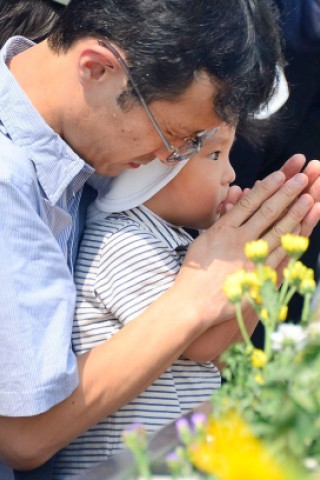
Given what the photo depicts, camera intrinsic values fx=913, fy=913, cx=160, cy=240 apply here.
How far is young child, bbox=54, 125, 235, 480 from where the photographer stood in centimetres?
177

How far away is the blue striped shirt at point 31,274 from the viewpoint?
5.02 ft

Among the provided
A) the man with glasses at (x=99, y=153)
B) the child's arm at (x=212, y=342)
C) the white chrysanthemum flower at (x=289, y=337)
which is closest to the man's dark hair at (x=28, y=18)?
the man with glasses at (x=99, y=153)

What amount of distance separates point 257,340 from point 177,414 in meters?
1.15

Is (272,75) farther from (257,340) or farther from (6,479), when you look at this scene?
(257,340)

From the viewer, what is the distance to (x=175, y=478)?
0.88 meters

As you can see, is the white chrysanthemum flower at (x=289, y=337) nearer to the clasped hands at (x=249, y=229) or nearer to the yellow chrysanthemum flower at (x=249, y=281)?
the yellow chrysanthemum flower at (x=249, y=281)

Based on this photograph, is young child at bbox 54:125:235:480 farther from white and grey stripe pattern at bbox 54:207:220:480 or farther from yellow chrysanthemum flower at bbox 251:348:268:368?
yellow chrysanthemum flower at bbox 251:348:268:368

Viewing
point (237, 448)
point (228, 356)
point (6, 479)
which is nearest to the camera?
point (237, 448)

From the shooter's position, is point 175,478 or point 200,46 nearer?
point 175,478

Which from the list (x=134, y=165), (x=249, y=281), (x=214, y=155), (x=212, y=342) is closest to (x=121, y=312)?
(x=212, y=342)

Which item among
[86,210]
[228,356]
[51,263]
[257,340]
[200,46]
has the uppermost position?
[200,46]

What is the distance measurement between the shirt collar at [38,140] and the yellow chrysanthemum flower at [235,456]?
919mm

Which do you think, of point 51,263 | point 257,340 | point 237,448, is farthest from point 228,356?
point 257,340

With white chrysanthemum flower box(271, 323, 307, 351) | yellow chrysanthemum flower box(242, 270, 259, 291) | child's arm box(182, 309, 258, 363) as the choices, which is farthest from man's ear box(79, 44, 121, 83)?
white chrysanthemum flower box(271, 323, 307, 351)
